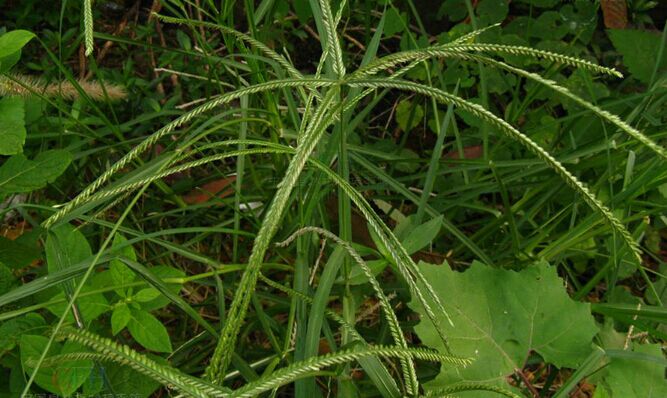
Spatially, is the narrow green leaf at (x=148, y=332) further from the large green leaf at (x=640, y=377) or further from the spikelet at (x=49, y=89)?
the large green leaf at (x=640, y=377)

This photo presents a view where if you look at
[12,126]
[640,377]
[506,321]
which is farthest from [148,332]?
[640,377]

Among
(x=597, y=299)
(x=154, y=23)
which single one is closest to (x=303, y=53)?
(x=154, y=23)

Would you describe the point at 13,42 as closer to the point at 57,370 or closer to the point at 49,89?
the point at 49,89

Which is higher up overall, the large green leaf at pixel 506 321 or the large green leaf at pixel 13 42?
the large green leaf at pixel 13 42

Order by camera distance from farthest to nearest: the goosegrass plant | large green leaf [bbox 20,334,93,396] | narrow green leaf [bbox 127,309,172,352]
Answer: narrow green leaf [bbox 127,309,172,352]
large green leaf [bbox 20,334,93,396]
the goosegrass plant

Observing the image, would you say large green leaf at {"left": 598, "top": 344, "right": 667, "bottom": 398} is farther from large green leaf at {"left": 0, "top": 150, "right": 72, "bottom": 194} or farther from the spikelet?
the spikelet

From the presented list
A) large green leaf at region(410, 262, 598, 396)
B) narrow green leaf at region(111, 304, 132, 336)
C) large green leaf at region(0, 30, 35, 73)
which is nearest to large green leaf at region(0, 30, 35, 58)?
large green leaf at region(0, 30, 35, 73)

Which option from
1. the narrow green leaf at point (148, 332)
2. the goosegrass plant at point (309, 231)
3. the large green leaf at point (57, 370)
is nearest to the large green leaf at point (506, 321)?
the goosegrass plant at point (309, 231)
